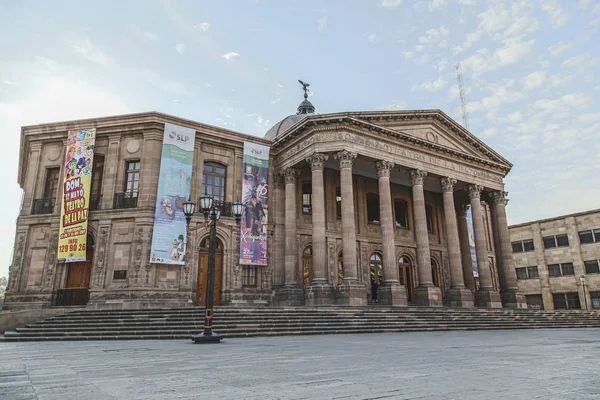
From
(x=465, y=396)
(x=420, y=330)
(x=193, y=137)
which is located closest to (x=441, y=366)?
(x=465, y=396)

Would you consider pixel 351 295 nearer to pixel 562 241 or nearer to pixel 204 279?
pixel 204 279

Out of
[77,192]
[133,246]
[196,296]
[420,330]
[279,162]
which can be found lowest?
[420,330]

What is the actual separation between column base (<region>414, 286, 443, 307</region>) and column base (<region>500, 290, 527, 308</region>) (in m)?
6.47

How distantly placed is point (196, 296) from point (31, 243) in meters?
8.18

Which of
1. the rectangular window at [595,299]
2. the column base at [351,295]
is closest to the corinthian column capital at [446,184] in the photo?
the column base at [351,295]

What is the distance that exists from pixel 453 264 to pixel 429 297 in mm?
3254

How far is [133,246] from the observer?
18312 millimetres

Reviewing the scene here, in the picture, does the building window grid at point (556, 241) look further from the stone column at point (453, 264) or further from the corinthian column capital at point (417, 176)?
the corinthian column capital at point (417, 176)

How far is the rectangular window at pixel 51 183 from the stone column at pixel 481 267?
23.3m

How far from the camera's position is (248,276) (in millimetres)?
20750

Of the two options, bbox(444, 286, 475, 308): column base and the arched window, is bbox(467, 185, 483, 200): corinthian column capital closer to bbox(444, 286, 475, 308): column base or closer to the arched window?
bbox(444, 286, 475, 308): column base

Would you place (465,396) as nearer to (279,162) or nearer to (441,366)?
(441,366)

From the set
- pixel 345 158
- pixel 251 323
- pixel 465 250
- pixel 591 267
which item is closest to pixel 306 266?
pixel 345 158

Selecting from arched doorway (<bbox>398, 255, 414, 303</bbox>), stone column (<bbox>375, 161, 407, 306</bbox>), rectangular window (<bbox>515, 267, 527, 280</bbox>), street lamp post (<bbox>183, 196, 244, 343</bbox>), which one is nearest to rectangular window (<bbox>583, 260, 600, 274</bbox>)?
rectangular window (<bbox>515, 267, 527, 280</bbox>)
